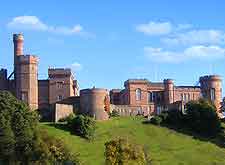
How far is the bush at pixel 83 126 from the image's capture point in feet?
392

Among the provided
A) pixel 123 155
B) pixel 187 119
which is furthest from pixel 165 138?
pixel 123 155

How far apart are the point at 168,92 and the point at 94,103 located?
1710 cm

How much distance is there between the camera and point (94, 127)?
4766 inches

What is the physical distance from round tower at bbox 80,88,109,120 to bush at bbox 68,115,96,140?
8.03 metres

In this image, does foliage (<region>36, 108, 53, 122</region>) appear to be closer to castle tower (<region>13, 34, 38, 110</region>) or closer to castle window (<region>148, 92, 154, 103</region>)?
castle tower (<region>13, 34, 38, 110</region>)

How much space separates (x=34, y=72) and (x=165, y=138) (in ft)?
72.2

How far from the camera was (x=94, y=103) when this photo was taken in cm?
13112

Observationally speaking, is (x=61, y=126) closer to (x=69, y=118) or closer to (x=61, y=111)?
(x=69, y=118)

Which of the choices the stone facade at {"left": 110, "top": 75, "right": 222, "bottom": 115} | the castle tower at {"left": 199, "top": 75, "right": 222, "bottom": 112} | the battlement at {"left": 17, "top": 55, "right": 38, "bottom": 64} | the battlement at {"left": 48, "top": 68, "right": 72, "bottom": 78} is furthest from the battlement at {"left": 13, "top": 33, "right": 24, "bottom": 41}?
the castle tower at {"left": 199, "top": 75, "right": 222, "bottom": 112}

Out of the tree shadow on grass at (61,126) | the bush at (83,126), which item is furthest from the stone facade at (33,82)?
the bush at (83,126)

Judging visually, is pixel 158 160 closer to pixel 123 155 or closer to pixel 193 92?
pixel 123 155

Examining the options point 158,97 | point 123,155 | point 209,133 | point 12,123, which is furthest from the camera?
point 158,97

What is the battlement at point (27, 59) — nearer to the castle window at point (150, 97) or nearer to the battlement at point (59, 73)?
the battlement at point (59, 73)

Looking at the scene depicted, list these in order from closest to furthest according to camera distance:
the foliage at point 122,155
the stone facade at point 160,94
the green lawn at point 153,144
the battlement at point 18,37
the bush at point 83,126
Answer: the foliage at point 122,155, the green lawn at point 153,144, the bush at point 83,126, the battlement at point 18,37, the stone facade at point 160,94
